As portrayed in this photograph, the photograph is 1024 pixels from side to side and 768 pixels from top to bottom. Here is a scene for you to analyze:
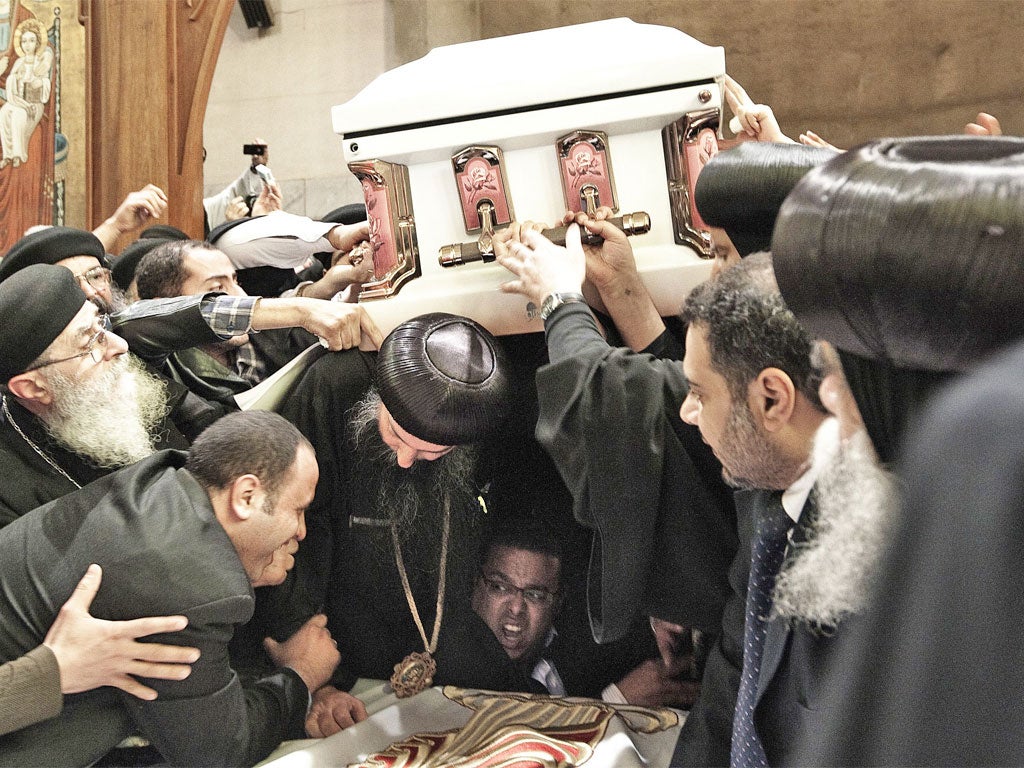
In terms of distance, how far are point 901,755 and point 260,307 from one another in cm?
251

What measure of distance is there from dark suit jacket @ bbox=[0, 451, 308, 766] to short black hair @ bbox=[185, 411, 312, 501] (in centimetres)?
7

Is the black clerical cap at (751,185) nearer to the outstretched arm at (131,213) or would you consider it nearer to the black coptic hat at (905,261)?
the black coptic hat at (905,261)

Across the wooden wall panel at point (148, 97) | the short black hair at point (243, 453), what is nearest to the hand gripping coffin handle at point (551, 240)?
the short black hair at point (243, 453)

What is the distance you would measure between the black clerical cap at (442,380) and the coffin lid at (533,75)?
534 millimetres

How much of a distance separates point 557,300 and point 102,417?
4.23 ft

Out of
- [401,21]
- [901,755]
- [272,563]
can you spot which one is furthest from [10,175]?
[901,755]

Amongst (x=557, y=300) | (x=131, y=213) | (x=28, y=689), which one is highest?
(x=131, y=213)

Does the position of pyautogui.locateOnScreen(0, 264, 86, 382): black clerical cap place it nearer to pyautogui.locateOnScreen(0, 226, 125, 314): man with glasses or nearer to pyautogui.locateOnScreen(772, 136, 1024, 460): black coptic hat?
pyautogui.locateOnScreen(0, 226, 125, 314): man with glasses

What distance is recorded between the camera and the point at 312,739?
2.80 m

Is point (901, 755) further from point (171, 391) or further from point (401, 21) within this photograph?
point (401, 21)

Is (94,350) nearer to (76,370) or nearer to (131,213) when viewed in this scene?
(76,370)

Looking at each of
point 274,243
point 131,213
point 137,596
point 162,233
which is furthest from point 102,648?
point 131,213

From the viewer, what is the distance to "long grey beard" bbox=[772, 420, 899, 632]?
3.32ft

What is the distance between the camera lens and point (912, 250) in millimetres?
878
